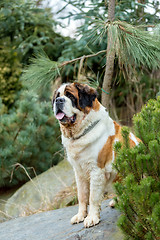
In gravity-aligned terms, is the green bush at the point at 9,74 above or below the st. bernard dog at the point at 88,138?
below

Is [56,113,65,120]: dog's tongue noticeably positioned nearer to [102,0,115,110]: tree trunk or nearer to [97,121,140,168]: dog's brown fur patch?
[97,121,140,168]: dog's brown fur patch

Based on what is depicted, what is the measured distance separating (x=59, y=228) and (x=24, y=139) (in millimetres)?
2151

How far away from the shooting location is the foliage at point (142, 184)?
5.64 ft

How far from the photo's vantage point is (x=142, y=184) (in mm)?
1688

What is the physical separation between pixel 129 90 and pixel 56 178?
8.14 feet

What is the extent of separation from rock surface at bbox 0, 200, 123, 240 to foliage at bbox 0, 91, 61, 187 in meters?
1.42

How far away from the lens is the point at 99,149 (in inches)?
101

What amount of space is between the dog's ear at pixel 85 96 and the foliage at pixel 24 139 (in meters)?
2.26

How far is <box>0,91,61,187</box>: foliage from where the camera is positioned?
195 inches

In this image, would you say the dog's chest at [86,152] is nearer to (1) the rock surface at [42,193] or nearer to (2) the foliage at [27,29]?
(1) the rock surface at [42,193]

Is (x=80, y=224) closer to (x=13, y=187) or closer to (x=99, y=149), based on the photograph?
Answer: (x=99, y=149)

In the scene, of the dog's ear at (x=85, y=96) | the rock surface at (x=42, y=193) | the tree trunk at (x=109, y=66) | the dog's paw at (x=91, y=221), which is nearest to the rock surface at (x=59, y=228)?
the dog's paw at (x=91, y=221)

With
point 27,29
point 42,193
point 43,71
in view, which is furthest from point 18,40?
point 42,193

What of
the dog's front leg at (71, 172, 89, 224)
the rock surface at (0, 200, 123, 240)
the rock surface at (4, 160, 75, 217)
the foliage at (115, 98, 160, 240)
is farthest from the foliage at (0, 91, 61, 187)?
the foliage at (115, 98, 160, 240)
